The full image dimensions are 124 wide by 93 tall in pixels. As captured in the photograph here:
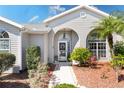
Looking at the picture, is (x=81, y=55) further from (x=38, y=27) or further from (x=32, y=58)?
(x=38, y=27)

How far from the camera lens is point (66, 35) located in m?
Answer: 25.8

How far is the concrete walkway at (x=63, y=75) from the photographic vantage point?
18.4 m

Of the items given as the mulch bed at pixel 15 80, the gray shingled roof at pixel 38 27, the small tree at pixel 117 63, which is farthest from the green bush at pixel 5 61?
the small tree at pixel 117 63

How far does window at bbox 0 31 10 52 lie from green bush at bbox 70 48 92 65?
4494 mm

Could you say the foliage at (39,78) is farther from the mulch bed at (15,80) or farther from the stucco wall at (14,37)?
the stucco wall at (14,37)

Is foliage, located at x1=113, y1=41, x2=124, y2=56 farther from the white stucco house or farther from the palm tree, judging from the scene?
the white stucco house

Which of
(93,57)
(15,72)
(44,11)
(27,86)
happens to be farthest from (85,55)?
(44,11)

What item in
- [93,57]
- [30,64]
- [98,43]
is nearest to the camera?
[30,64]

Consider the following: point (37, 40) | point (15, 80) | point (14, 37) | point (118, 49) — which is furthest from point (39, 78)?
point (118, 49)

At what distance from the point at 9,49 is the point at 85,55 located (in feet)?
16.8

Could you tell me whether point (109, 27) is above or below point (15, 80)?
above

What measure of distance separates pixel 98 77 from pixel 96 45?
637 cm

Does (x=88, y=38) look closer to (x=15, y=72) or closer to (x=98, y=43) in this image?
(x=98, y=43)

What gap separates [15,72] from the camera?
21.9m
